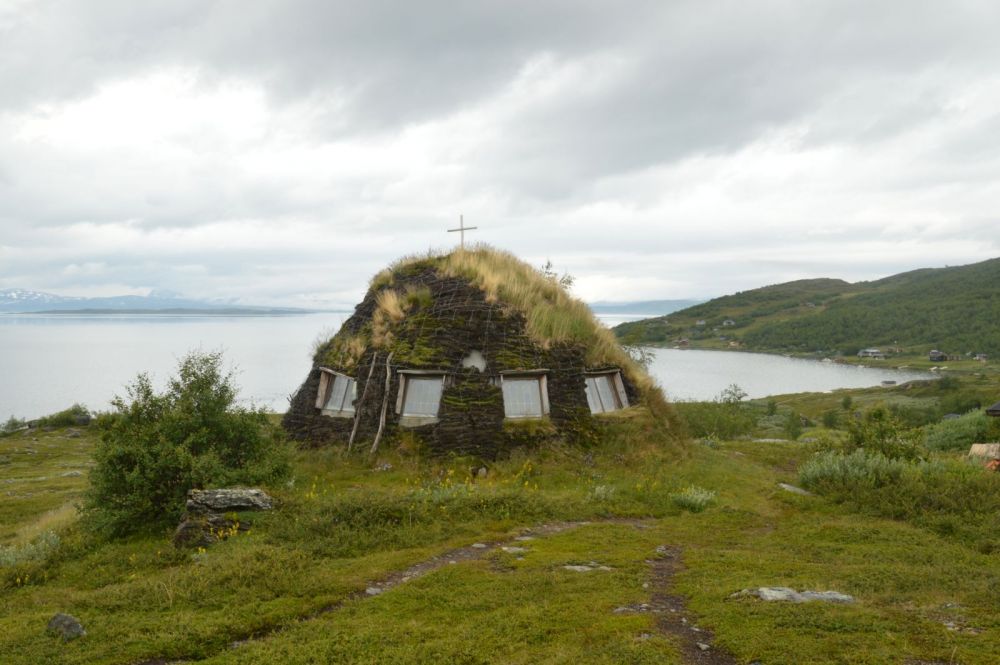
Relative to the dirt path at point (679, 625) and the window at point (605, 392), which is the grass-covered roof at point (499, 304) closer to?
the window at point (605, 392)

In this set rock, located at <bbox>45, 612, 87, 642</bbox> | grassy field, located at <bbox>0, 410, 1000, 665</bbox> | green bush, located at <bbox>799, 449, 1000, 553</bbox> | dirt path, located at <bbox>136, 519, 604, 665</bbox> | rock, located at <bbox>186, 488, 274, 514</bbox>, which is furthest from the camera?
rock, located at <bbox>186, 488, 274, 514</bbox>

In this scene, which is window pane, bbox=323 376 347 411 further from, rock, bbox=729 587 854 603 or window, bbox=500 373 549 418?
rock, bbox=729 587 854 603

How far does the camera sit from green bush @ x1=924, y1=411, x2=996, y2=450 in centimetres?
3169

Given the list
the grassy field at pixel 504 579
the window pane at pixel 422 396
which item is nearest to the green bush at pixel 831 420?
the grassy field at pixel 504 579

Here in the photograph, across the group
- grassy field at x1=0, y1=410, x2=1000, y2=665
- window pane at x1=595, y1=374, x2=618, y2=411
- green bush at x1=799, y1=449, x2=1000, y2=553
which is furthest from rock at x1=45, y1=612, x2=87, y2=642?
window pane at x1=595, y1=374, x2=618, y2=411

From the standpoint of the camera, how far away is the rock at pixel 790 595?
898cm

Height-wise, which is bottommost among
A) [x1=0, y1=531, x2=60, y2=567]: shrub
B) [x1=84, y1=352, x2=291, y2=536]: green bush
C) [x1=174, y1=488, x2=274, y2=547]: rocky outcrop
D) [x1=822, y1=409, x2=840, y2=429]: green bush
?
[x1=822, y1=409, x2=840, y2=429]: green bush

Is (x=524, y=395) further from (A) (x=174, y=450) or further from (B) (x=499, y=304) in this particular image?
(A) (x=174, y=450)

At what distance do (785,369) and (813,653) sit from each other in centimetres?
16220

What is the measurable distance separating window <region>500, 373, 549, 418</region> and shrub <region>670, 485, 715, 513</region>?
5.69m

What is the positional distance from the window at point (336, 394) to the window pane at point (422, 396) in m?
2.27

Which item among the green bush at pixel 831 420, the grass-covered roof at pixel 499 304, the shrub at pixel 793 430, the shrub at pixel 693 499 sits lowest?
the green bush at pixel 831 420

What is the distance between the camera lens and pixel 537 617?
29.4 ft

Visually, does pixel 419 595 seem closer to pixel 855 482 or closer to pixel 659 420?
pixel 855 482
